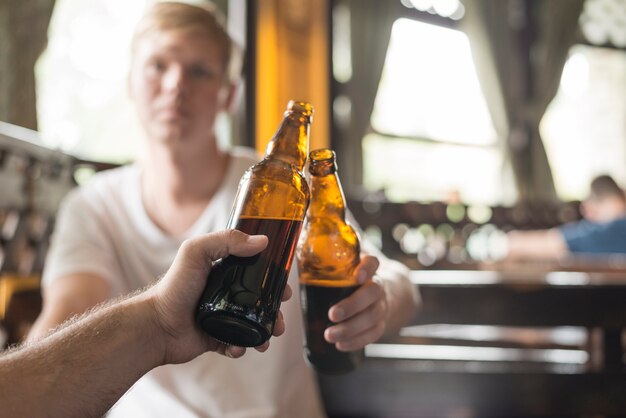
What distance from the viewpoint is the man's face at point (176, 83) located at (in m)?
1.07

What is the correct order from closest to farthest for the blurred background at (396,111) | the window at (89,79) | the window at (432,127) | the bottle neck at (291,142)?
the bottle neck at (291,142)
the blurred background at (396,111)
the window at (89,79)
the window at (432,127)

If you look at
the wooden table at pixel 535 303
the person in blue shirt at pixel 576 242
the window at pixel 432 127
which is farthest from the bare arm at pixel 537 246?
the window at pixel 432 127

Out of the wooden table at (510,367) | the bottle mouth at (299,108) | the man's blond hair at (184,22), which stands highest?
the man's blond hair at (184,22)

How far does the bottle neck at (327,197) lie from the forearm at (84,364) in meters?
0.26

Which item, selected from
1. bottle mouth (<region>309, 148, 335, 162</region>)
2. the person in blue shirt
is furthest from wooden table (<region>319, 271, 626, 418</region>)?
the person in blue shirt

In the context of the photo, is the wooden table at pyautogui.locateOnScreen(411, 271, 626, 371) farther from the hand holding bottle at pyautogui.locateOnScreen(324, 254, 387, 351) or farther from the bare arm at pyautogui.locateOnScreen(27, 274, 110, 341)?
the bare arm at pyautogui.locateOnScreen(27, 274, 110, 341)

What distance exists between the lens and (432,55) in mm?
5539

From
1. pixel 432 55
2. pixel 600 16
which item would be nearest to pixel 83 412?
pixel 432 55

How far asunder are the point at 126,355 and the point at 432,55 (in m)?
5.32

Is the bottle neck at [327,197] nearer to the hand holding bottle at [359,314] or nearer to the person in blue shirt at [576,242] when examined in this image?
the hand holding bottle at [359,314]

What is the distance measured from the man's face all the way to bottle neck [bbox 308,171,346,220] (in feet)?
1.29

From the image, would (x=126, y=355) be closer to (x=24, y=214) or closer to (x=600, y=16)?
(x=24, y=214)

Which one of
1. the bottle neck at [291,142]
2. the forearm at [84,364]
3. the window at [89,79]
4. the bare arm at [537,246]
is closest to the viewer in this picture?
the forearm at [84,364]

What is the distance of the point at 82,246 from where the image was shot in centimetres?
109
